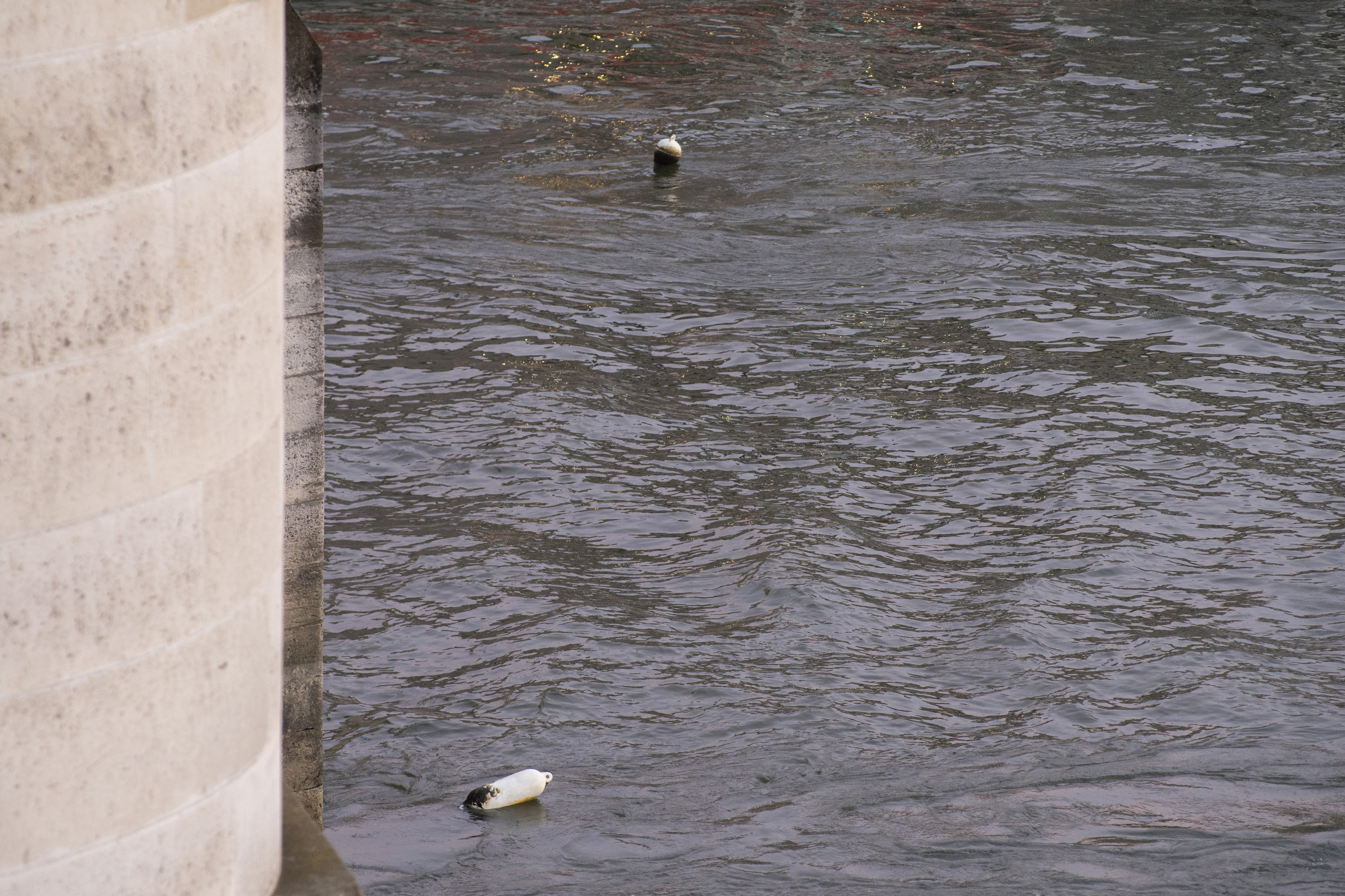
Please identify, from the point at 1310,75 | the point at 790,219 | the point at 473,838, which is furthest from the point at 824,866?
the point at 1310,75

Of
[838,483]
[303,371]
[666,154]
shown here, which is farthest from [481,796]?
[666,154]

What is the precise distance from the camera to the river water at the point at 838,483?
815 cm

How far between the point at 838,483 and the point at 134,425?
9.24 meters

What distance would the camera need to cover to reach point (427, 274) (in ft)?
54.4

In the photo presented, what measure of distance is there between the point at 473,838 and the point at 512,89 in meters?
17.2

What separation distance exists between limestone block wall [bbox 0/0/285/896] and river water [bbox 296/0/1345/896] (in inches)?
144

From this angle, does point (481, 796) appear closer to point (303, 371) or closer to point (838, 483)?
point (303, 371)

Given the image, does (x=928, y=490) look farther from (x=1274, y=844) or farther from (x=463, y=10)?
(x=463, y=10)

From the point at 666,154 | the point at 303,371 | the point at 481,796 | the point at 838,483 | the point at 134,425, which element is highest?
the point at 134,425

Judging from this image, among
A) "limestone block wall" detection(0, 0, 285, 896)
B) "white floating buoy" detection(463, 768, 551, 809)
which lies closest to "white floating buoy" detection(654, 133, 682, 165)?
"white floating buoy" detection(463, 768, 551, 809)

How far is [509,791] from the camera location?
8156mm

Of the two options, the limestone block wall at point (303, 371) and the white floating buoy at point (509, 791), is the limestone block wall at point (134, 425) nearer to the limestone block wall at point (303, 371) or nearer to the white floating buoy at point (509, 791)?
the limestone block wall at point (303, 371)

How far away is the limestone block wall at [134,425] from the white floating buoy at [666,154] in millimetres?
15825

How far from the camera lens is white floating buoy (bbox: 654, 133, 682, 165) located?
64.7 ft
